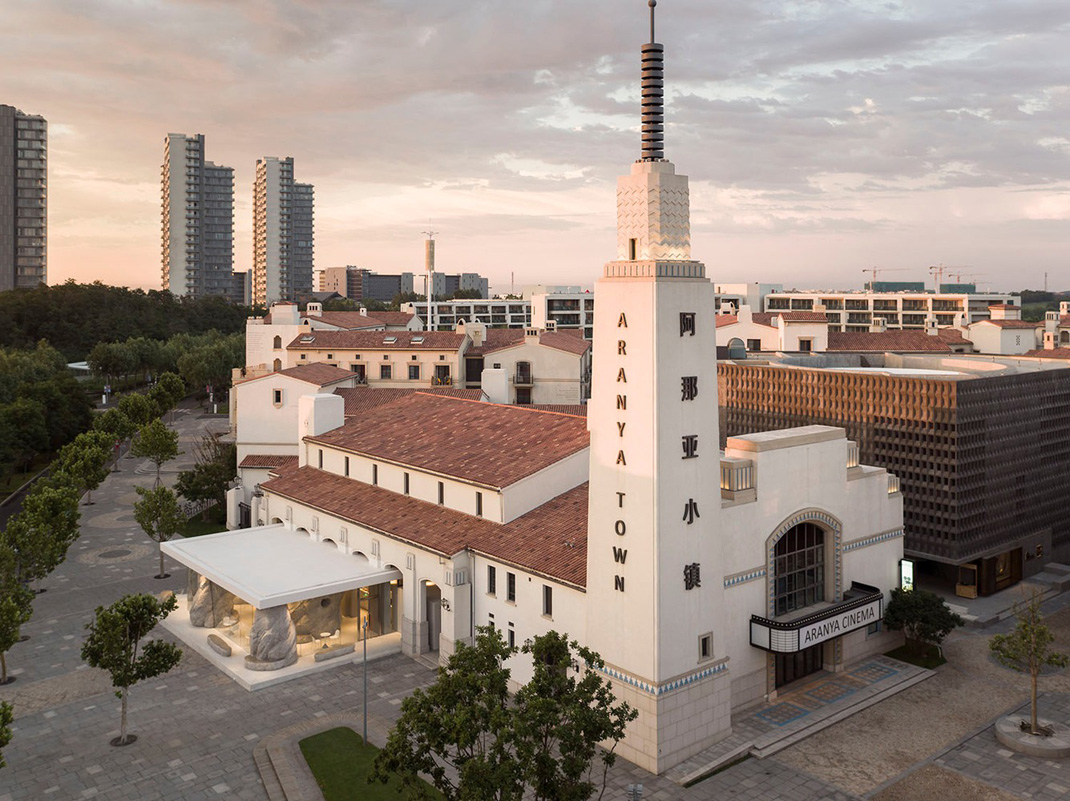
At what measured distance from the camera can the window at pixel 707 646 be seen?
32219mm

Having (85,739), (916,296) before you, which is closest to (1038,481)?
(85,739)

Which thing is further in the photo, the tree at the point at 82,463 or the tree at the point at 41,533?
the tree at the point at 82,463

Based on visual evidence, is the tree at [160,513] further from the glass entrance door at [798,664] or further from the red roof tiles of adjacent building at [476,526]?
the glass entrance door at [798,664]

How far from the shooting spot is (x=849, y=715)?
35.2m

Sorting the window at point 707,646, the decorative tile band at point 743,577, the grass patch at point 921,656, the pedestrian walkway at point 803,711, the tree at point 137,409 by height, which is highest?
the tree at point 137,409

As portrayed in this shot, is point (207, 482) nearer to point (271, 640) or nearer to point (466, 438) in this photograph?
point (466, 438)

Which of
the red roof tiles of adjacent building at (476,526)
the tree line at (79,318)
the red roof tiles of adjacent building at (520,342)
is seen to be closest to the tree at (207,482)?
the red roof tiles of adjacent building at (476,526)

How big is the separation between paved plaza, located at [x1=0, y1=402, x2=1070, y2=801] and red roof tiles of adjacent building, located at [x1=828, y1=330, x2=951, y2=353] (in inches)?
2119

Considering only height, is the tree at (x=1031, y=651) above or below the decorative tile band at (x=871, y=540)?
below

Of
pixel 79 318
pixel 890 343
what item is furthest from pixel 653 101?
pixel 79 318

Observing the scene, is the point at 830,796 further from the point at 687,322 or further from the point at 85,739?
the point at 85,739

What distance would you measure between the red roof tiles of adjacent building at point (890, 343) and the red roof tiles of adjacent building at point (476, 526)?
212 feet

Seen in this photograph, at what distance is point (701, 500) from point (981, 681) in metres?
17.8

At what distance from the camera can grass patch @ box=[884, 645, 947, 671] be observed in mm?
40344
